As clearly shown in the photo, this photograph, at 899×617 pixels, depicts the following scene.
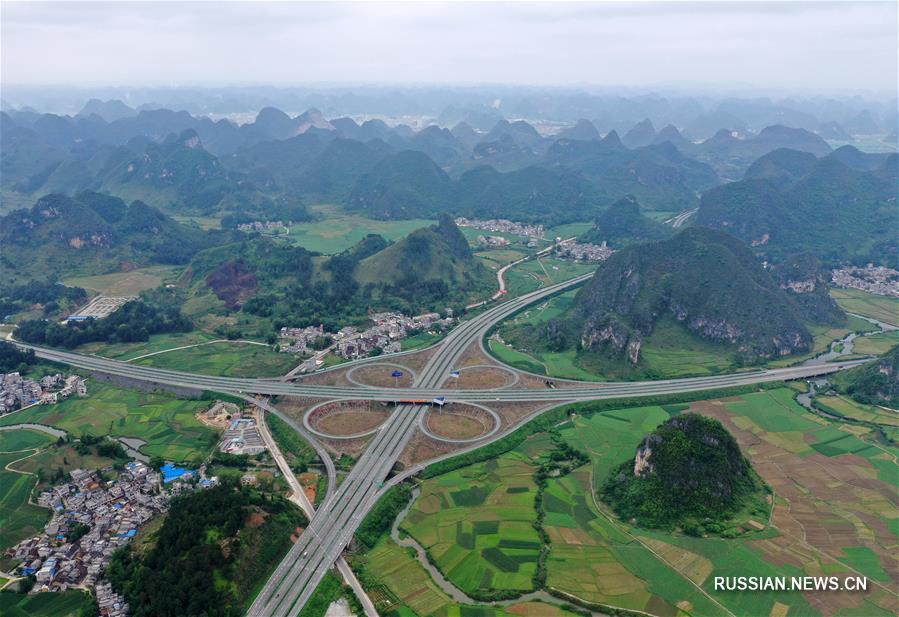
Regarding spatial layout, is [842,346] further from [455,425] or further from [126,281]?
[126,281]

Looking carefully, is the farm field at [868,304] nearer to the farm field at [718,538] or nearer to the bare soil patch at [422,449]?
the farm field at [718,538]

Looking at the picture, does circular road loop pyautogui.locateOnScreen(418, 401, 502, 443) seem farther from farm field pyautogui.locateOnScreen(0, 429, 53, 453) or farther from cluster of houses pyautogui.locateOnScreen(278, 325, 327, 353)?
farm field pyautogui.locateOnScreen(0, 429, 53, 453)

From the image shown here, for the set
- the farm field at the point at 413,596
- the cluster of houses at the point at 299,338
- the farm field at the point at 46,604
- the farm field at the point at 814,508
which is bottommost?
the farm field at the point at 413,596

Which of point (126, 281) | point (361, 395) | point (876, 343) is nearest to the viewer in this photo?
point (361, 395)

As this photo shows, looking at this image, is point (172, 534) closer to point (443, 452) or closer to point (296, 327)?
point (443, 452)

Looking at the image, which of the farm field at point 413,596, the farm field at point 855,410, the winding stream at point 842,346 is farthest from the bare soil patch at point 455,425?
the winding stream at point 842,346

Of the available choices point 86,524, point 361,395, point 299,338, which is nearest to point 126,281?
point 299,338
